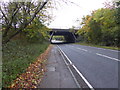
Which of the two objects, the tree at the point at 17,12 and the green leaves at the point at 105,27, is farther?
the green leaves at the point at 105,27

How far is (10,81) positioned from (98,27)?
32492mm

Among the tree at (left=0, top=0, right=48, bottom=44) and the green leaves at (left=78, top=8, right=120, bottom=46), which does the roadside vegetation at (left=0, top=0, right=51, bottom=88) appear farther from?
the green leaves at (left=78, top=8, right=120, bottom=46)

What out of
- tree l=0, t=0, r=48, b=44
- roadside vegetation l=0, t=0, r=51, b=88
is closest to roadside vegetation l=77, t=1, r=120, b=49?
roadside vegetation l=0, t=0, r=51, b=88

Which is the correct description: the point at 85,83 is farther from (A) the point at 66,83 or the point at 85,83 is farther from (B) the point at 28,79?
(B) the point at 28,79

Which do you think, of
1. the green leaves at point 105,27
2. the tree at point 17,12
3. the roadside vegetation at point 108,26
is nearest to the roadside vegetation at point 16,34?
the tree at point 17,12

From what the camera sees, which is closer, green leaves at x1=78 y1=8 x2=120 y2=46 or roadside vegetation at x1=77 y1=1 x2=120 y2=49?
roadside vegetation at x1=77 y1=1 x2=120 y2=49

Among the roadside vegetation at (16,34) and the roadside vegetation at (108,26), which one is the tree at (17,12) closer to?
the roadside vegetation at (16,34)

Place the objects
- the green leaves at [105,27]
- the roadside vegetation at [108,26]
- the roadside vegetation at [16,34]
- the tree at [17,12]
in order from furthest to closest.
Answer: the green leaves at [105,27]
the roadside vegetation at [108,26]
the tree at [17,12]
the roadside vegetation at [16,34]

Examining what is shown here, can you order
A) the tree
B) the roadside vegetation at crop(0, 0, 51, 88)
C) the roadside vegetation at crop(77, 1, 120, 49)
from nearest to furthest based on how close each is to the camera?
the roadside vegetation at crop(0, 0, 51, 88) → the tree → the roadside vegetation at crop(77, 1, 120, 49)

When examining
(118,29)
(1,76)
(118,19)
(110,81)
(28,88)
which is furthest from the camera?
(118,29)

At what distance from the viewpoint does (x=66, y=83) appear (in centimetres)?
490

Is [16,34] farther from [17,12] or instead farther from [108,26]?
[108,26]

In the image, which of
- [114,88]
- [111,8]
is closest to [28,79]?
[114,88]

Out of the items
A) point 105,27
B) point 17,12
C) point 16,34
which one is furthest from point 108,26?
point 16,34
